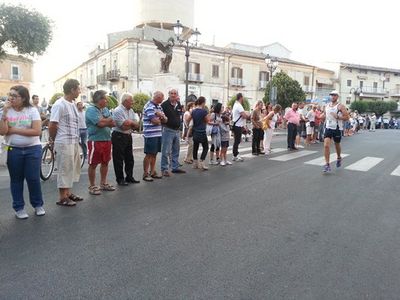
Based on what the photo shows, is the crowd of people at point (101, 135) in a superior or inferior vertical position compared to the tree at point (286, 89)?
inferior

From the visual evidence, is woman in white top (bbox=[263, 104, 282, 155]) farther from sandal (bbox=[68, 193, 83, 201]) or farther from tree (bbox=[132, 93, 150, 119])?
tree (bbox=[132, 93, 150, 119])

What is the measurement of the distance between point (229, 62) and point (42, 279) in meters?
44.2

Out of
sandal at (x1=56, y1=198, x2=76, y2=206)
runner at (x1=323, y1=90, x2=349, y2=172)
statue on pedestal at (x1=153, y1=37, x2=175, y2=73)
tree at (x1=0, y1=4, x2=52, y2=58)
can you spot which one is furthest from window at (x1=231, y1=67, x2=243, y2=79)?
sandal at (x1=56, y1=198, x2=76, y2=206)

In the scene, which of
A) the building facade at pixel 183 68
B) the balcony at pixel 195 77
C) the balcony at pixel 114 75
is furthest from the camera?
the balcony at pixel 195 77

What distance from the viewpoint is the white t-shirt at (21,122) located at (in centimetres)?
473

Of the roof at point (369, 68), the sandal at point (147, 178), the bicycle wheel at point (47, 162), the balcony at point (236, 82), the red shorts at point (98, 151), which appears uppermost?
the roof at point (369, 68)

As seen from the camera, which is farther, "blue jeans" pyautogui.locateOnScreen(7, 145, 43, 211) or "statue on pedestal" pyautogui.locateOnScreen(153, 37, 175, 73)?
"statue on pedestal" pyautogui.locateOnScreen(153, 37, 175, 73)

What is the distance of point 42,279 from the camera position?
10.7 feet

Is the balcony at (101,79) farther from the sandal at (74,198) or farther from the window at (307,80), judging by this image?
the sandal at (74,198)

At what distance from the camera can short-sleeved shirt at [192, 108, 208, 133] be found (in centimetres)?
884

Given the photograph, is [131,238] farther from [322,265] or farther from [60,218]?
[322,265]

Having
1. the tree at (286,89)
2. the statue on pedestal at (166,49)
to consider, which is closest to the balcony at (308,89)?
the tree at (286,89)

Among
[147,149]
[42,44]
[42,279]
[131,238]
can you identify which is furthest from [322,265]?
[42,44]

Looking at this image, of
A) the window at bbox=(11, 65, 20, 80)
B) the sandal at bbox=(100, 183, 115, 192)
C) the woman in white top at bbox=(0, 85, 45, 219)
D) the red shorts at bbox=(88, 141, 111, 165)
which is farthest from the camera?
the window at bbox=(11, 65, 20, 80)
